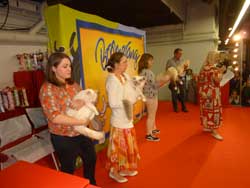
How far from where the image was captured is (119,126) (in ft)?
6.71

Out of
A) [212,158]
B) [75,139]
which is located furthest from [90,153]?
[212,158]

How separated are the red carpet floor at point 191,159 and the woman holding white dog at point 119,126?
0.64 ft

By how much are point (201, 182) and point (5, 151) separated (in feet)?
6.92

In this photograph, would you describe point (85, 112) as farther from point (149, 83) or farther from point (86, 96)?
point (149, 83)

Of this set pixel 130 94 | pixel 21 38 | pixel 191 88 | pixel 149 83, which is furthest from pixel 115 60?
pixel 191 88

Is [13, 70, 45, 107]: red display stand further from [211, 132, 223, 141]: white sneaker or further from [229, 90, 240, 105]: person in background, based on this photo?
[229, 90, 240, 105]: person in background

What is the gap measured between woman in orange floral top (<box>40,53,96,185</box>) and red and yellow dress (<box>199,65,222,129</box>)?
6.79 feet

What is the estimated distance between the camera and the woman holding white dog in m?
1.94

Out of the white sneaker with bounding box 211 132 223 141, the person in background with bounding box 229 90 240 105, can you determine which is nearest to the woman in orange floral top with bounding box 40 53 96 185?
the white sneaker with bounding box 211 132 223 141

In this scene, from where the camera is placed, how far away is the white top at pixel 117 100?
6.30 ft

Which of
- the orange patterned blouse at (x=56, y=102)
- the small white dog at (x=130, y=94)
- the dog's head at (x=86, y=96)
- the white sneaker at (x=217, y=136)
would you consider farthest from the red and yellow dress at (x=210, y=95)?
the orange patterned blouse at (x=56, y=102)

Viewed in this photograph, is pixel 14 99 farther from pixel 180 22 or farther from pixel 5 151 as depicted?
pixel 180 22

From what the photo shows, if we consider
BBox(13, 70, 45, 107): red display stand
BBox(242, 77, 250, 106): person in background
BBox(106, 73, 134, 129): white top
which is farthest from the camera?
BBox(242, 77, 250, 106): person in background

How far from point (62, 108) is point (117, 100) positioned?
585 mm
